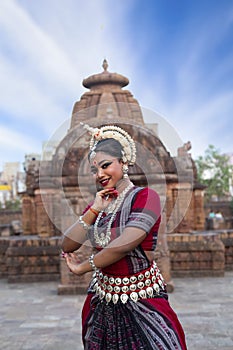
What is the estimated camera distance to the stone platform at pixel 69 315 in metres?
4.80

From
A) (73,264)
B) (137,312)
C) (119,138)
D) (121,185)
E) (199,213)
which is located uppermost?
(199,213)

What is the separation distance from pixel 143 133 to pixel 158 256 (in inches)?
85.6

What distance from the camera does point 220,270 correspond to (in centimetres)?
888

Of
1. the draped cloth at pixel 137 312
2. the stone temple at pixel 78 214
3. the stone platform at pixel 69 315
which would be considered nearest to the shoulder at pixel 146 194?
the draped cloth at pixel 137 312

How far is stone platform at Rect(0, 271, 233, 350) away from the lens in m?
4.80

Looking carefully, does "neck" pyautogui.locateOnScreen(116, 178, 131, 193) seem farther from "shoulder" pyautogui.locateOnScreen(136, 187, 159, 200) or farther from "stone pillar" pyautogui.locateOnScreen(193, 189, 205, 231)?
"stone pillar" pyautogui.locateOnScreen(193, 189, 205, 231)

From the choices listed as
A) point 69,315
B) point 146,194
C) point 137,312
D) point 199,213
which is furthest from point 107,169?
point 199,213

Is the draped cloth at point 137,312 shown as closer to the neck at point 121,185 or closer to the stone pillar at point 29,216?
the neck at point 121,185

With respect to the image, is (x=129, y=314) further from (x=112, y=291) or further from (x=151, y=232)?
(x=151, y=232)

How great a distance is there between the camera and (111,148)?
8.51ft

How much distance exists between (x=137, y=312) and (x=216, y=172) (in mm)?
34265

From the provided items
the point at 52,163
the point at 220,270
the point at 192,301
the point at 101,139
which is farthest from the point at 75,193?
the point at 101,139

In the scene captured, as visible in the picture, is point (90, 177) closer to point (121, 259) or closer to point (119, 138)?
point (119, 138)

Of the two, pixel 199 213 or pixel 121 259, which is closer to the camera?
pixel 121 259
